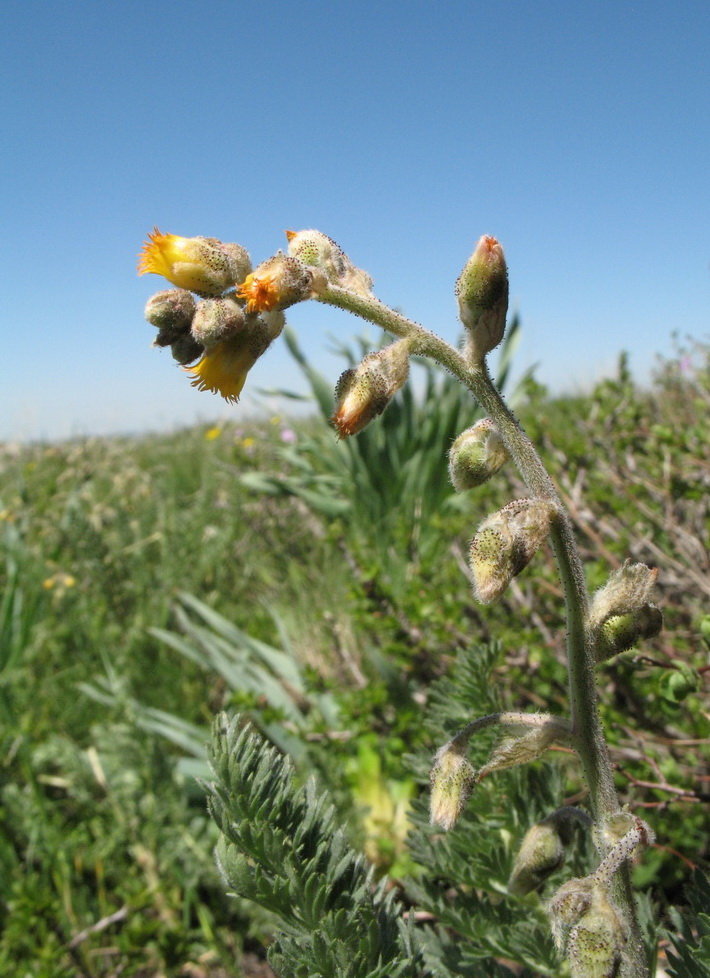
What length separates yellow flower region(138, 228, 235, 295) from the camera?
1020 millimetres

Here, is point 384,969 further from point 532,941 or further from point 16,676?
point 16,676

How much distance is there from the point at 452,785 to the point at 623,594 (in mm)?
345

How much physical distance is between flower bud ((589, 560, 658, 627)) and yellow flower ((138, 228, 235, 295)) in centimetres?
71

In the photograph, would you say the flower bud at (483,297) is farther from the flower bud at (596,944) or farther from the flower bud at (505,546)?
the flower bud at (596,944)

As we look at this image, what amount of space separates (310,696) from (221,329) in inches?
88.6

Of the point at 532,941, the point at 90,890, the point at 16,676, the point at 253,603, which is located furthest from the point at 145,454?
the point at 532,941

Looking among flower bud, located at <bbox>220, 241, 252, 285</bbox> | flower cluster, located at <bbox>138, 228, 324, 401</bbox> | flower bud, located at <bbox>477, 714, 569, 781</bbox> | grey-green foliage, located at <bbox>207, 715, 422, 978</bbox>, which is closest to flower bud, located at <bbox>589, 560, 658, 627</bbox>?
flower bud, located at <bbox>477, 714, 569, 781</bbox>

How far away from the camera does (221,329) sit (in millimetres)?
973

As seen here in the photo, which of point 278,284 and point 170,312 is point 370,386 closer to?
point 278,284

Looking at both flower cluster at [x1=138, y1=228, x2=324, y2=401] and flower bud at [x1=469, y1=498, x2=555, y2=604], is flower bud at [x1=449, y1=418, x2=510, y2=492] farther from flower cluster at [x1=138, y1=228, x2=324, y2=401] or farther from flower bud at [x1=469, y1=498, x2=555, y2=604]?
flower cluster at [x1=138, y1=228, x2=324, y2=401]

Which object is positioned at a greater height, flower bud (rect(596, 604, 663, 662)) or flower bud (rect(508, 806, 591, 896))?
flower bud (rect(596, 604, 663, 662))

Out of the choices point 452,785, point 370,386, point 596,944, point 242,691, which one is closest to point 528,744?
point 452,785

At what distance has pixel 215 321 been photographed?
38.2 inches

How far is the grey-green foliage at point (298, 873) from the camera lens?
2.84ft
